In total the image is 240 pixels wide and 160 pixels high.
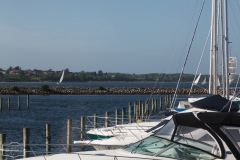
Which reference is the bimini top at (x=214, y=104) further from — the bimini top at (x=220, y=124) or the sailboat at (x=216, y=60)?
the sailboat at (x=216, y=60)

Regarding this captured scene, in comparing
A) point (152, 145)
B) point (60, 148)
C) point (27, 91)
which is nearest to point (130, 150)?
point (152, 145)

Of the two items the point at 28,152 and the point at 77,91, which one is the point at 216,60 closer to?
the point at 28,152

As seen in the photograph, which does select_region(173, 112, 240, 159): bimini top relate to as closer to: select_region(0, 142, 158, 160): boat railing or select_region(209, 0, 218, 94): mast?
select_region(0, 142, 158, 160): boat railing

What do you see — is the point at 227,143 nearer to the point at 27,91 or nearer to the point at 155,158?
the point at 155,158

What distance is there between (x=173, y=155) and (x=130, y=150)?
103 centimetres

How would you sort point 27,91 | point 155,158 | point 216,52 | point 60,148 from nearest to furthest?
point 155,158 → point 60,148 → point 216,52 → point 27,91

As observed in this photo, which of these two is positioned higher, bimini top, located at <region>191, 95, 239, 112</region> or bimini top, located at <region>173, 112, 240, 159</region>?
bimini top, located at <region>191, 95, 239, 112</region>

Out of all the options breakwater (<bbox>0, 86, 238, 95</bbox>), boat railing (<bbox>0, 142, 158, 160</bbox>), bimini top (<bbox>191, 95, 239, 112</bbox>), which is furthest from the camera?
breakwater (<bbox>0, 86, 238, 95</bbox>)

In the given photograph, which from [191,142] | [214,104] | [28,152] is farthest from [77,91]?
[191,142]

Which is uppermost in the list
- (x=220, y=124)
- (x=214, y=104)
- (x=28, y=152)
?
(x=214, y=104)

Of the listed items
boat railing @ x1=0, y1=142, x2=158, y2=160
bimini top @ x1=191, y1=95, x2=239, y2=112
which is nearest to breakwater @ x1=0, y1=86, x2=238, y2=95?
boat railing @ x1=0, y1=142, x2=158, y2=160

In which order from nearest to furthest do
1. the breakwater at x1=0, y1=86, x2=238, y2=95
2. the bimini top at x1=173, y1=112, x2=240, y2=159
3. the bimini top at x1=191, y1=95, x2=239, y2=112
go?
the bimini top at x1=173, y1=112, x2=240, y2=159 → the bimini top at x1=191, y1=95, x2=239, y2=112 → the breakwater at x1=0, y1=86, x2=238, y2=95

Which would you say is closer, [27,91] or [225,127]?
[225,127]

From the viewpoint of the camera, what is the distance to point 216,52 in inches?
1017
